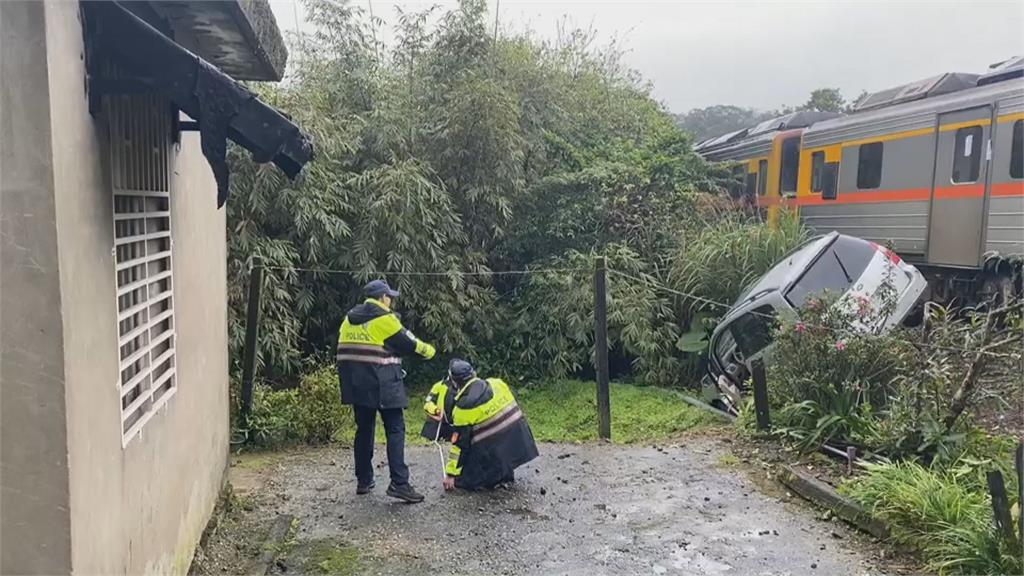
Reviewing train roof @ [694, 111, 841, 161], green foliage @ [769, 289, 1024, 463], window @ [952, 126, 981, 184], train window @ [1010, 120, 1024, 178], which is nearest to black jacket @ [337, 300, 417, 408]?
green foliage @ [769, 289, 1024, 463]

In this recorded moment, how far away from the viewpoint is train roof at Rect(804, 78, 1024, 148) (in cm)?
978

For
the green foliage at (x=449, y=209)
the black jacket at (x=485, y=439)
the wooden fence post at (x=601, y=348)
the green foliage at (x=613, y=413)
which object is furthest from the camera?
the green foliage at (x=449, y=209)

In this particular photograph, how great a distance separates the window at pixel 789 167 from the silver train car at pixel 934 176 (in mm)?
55

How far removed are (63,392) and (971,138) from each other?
10923mm

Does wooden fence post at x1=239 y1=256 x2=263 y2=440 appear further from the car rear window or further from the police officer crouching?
the car rear window

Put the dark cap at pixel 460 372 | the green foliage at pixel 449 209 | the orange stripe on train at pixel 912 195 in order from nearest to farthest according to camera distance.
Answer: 1. the dark cap at pixel 460 372
2. the green foliage at pixel 449 209
3. the orange stripe on train at pixel 912 195

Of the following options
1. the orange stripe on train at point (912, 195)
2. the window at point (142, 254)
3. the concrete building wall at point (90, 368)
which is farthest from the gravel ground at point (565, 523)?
the orange stripe on train at point (912, 195)

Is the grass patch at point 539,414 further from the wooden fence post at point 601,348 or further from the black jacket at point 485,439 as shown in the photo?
the black jacket at point 485,439

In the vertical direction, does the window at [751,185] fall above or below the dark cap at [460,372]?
above

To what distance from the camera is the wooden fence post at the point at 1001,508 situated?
3820mm

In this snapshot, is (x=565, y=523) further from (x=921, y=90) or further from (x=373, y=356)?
(x=921, y=90)

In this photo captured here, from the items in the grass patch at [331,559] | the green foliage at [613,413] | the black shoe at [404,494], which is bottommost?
the green foliage at [613,413]

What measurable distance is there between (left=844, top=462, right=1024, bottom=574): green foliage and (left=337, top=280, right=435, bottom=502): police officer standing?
9.50 ft

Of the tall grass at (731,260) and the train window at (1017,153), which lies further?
the tall grass at (731,260)
